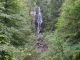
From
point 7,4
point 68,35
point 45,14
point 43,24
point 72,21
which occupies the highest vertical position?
point 7,4

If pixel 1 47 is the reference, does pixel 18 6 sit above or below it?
above

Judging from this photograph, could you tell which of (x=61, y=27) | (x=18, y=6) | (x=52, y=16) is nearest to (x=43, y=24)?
(x=52, y=16)

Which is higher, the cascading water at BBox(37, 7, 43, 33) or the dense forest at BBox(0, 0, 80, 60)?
the dense forest at BBox(0, 0, 80, 60)

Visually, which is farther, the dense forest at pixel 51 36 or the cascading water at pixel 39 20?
the cascading water at pixel 39 20

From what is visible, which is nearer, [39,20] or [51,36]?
[51,36]

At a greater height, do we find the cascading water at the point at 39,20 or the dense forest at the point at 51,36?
the dense forest at the point at 51,36

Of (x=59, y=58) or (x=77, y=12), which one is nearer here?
(x=59, y=58)

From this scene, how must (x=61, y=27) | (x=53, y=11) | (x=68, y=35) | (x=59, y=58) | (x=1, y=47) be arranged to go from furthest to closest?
(x=53, y=11) < (x=61, y=27) < (x=68, y=35) < (x=59, y=58) < (x=1, y=47)

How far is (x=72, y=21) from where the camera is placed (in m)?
9.75

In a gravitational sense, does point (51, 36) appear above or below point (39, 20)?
above

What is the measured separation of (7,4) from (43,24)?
65.6 ft

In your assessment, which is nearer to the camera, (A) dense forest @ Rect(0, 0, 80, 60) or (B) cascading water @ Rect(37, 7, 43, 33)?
(A) dense forest @ Rect(0, 0, 80, 60)

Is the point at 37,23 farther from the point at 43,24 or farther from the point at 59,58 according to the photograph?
the point at 59,58

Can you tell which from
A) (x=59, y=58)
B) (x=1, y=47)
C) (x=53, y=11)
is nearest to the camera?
(x=1, y=47)
